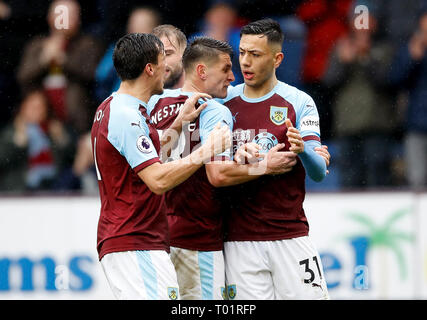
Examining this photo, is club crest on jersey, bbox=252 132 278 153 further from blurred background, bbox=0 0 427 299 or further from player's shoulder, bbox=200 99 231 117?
blurred background, bbox=0 0 427 299

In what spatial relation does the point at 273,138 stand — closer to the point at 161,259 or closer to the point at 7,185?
the point at 161,259

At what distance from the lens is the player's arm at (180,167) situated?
4.18 metres

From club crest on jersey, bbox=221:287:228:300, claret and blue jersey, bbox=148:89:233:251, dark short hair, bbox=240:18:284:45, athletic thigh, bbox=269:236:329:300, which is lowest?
club crest on jersey, bbox=221:287:228:300

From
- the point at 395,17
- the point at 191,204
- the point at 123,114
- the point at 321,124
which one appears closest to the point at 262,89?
the point at 191,204

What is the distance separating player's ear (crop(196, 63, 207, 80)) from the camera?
487 cm

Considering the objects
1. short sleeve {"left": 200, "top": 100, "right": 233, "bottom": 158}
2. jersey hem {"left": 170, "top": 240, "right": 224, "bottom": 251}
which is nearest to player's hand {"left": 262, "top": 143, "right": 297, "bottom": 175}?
short sleeve {"left": 200, "top": 100, "right": 233, "bottom": 158}

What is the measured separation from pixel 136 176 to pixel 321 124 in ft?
12.1

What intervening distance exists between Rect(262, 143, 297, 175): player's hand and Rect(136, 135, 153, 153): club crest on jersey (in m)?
0.75

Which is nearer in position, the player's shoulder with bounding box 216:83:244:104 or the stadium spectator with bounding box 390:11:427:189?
the player's shoulder with bounding box 216:83:244:104

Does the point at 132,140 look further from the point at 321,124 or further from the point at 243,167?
the point at 321,124

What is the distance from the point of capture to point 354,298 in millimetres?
7172

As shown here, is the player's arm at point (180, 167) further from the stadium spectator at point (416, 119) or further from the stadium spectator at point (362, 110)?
the stadium spectator at point (416, 119)
